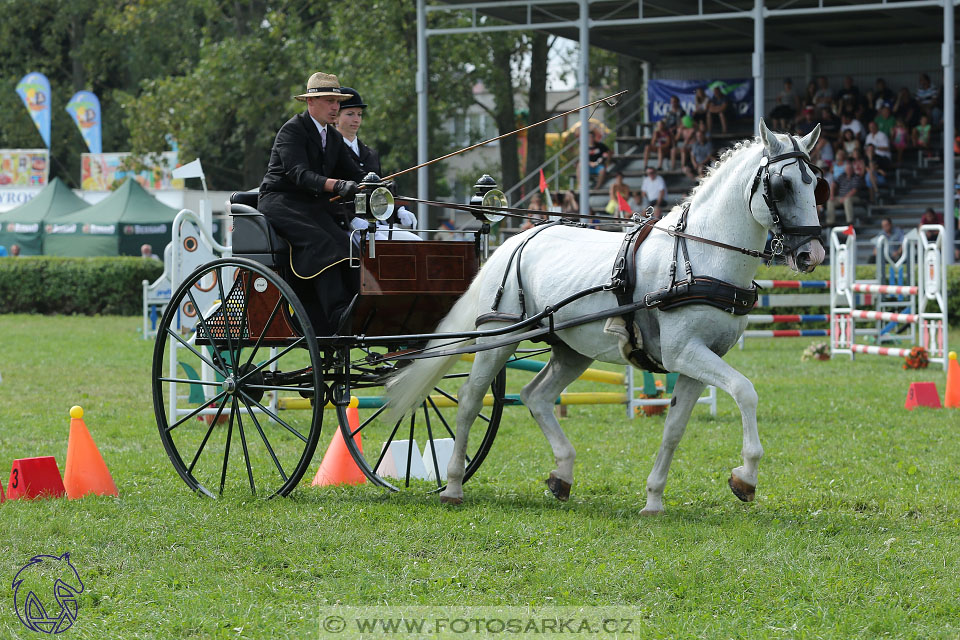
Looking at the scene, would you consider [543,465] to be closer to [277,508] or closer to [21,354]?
[277,508]

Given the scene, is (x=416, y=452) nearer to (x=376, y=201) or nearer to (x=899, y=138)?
(x=376, y=201)

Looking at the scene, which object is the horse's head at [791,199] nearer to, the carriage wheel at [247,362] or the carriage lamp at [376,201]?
the carriage lamp at [376,201]

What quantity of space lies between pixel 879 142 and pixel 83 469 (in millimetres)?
20905

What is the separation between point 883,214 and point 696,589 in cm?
2060

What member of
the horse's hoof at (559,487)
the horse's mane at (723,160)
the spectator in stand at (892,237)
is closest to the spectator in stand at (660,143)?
the spectator in stand at (892,237)

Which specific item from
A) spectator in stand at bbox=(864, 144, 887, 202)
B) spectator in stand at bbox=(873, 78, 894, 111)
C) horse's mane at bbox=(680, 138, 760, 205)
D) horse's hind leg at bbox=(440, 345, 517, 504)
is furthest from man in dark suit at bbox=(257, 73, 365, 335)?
spectator in stand at bbox=(873, 78, 894, 111)

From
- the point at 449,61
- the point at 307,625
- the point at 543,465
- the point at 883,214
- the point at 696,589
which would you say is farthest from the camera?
the point at 449,61

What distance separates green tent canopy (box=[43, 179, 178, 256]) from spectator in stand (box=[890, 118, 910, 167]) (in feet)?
60.0

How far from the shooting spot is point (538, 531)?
6.16 metres

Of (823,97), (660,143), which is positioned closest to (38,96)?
(660,143)

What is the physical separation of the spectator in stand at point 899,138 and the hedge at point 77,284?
16081 mm

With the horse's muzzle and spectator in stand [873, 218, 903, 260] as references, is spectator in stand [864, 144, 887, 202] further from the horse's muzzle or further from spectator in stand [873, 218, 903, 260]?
the horse's muzzle

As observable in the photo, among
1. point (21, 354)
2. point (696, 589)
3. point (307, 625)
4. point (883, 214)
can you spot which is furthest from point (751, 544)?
point (883, 214)

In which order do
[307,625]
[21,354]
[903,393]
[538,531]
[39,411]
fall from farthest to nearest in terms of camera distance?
1. [21,354]
2. [903,393]
3. [39,411]
4. [538,531]
5. [307,625]
